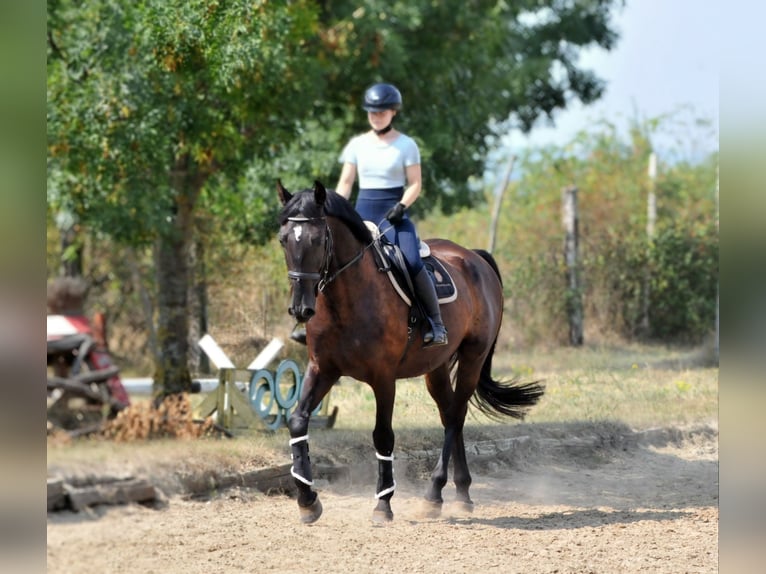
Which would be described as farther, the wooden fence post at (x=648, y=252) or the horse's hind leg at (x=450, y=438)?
the wooden fence post at (x=648, y=252)

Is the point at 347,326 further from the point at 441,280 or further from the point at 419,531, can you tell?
the point at 419,531

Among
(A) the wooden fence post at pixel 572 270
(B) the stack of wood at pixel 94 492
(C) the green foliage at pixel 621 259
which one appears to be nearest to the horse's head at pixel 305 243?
(B) the stack of wood at pixel 94 492

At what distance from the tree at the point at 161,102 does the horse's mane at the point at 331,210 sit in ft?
8.45

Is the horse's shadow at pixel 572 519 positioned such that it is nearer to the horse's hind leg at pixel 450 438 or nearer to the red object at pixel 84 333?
the horse's hind leg at pixel 450 438

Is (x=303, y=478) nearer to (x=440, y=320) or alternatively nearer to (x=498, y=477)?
(x=440, y=320)

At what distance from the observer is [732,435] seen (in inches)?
148

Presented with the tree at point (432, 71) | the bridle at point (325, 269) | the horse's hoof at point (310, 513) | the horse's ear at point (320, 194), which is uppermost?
the tree at point (432, 71)

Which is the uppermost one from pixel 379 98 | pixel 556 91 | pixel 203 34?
pixel 556 91

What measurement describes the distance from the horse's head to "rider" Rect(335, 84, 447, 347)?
73 centimetres

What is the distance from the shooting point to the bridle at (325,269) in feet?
19.4

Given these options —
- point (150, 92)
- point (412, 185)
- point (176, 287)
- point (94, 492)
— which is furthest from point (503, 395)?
point (94, 492)

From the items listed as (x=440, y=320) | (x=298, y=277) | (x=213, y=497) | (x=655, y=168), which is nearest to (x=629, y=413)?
(x=440, y=320)

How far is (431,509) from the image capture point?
7164mm

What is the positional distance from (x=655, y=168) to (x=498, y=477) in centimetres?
1350
